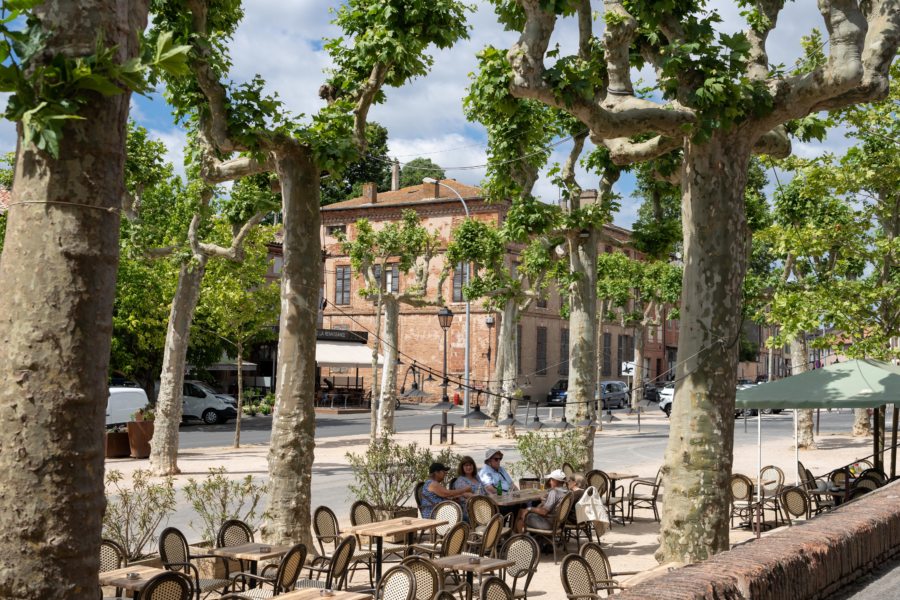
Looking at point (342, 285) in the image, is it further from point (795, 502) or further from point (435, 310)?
point (795, 502)

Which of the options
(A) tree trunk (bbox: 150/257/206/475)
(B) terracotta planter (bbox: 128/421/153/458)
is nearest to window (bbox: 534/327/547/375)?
(B) terracotta planter (bbox: 128/421/153/458)

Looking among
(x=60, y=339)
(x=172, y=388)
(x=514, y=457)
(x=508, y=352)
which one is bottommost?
(x=514, y=457)

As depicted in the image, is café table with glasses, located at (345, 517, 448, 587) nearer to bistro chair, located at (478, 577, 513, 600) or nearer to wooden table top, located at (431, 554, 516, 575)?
wooden table top, located at (431, 554, 516, 575)

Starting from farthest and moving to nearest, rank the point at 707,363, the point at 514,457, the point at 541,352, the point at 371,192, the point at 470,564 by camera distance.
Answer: the point at 541,352 < the point at 371,192 < the point at 514,457 < the point at 707,363 < the point at 470,564

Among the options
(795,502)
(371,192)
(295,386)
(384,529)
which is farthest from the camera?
(371,192)

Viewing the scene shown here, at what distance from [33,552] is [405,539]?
7.29 m

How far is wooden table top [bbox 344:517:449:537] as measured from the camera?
351 inches

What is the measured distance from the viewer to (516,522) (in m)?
11.2

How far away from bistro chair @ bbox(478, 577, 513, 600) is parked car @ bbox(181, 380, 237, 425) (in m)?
31.5

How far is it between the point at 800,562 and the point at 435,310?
4934 centimetres

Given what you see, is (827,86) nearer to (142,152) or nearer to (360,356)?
(142,152)

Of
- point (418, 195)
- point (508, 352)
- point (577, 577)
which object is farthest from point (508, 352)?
point (577, 577)

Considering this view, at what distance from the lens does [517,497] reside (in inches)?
455

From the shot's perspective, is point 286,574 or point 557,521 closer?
point 286,574
